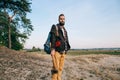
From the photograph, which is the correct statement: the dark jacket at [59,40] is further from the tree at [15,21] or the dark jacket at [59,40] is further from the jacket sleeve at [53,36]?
the tree at [15,21]

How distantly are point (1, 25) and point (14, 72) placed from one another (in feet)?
87.7

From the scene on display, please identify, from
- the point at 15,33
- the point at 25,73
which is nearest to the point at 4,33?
the point at 15,33

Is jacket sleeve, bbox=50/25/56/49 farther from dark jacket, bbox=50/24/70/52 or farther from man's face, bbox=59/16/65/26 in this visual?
man's face, bbox=59/16/65/26

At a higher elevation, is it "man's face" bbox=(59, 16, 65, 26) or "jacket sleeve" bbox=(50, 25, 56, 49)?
"man's face" bbox=(59, 16, 65, 26)

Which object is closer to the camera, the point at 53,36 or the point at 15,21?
the point at 53,36

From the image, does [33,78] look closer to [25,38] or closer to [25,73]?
[25,73]

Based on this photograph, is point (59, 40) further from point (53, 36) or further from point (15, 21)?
point (15, 21)

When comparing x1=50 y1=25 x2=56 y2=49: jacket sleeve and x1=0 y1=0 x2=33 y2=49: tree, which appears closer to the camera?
x1=50 y1=25 x2=56 y2=49: jacket sleeve

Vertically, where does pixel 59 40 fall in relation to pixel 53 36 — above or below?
below

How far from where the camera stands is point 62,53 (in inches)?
286

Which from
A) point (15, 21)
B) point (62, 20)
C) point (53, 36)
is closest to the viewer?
point (53, 36)

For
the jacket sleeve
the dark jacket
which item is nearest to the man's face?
the dark jacket

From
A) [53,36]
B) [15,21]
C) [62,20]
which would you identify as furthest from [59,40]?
[15,21]

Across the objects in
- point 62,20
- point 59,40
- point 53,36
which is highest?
point 62,20
